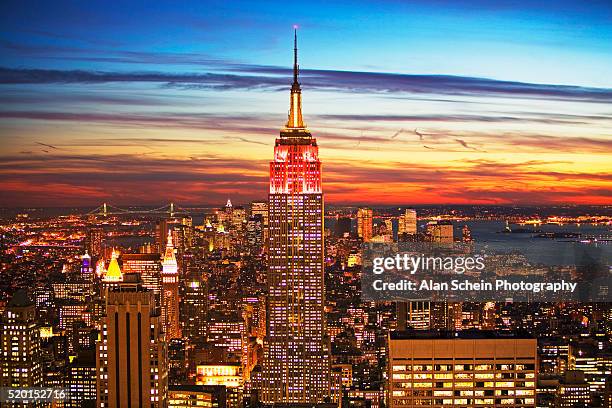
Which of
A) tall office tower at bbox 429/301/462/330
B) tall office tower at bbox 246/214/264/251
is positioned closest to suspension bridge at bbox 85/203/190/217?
tall office tower at bbox 429/301/462/330

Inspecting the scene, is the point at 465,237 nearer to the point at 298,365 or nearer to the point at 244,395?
the point at 244,395

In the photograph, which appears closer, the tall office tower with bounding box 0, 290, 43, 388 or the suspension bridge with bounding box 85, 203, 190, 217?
the tall office tower with bounding box 0, 290, 43, 388

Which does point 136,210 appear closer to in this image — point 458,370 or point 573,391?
point 458,370

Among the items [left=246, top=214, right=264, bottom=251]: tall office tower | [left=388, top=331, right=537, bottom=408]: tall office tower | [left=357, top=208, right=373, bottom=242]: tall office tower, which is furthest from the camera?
[left=246, top=214, right=264, bottom=251]: tall office tower

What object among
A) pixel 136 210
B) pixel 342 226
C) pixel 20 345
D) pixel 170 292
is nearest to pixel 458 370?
pixel 136 210

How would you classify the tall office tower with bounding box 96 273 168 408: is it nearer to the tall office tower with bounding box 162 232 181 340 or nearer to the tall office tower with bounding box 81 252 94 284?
the tall office tower with bounding box 81 252 94 284

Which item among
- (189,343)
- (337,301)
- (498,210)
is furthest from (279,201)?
(498,210)

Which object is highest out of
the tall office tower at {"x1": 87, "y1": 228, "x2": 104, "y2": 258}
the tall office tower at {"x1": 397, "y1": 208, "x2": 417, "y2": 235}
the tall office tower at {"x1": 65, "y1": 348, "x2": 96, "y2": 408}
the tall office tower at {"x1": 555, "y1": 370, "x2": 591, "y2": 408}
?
the tall office tower at {"x1": 397, "y1": 208, "x2": 417, "y2": 235}

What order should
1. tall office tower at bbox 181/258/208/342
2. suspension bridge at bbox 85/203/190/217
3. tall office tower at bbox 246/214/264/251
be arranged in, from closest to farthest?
suspension bridge at bbox 85/203/190/217 < tall office tower at bbox 181/258/208/342 < tall office tower at bbox 246/214/264/251
